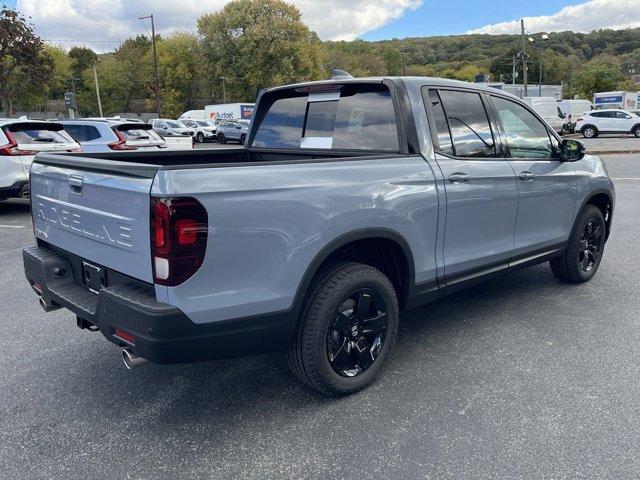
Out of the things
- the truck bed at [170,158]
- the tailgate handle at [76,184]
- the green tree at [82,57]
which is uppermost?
the green tree at [82,57]

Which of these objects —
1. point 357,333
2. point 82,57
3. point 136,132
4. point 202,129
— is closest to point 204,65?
point 202,129

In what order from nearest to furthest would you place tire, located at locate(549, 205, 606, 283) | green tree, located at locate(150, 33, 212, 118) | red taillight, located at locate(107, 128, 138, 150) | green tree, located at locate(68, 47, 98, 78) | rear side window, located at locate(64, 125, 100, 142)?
tire, located at locate(549, 205, 606, 283) < red taillight, located at locate(107, 128, 138, 150) < rear side window, located at locate(64, 125, 100, 142) < green tree, located at locate(150, 33, 212, 118) < green tree, located at locate(68, 47, 98, 78)

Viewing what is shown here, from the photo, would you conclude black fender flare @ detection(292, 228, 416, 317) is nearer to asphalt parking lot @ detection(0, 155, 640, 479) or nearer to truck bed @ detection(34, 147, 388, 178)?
truck bed @ detection(34, 147, 388, 178)

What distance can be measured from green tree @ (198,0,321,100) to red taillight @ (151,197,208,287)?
52.1 m

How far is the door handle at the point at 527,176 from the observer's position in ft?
12.9

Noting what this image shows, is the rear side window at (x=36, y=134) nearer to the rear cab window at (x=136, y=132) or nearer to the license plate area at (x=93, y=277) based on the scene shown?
the rear cab window at (x=136, y=132)

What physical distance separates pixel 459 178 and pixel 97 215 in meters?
2.19

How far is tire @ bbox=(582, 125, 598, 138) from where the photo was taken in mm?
28516

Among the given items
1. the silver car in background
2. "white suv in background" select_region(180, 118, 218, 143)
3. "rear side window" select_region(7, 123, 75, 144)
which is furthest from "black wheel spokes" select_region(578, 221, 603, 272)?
"white suv in background" select_region(180, 118, 218, 143)

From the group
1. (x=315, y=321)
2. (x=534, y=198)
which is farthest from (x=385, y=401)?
(x=534, y=198)

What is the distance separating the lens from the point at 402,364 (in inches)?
136

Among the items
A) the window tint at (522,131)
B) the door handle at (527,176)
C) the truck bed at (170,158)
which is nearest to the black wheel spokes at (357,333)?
the truck bed at (170,158)

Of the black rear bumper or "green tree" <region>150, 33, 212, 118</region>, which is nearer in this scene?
the black rear bumper

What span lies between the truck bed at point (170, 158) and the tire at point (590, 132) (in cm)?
2908
